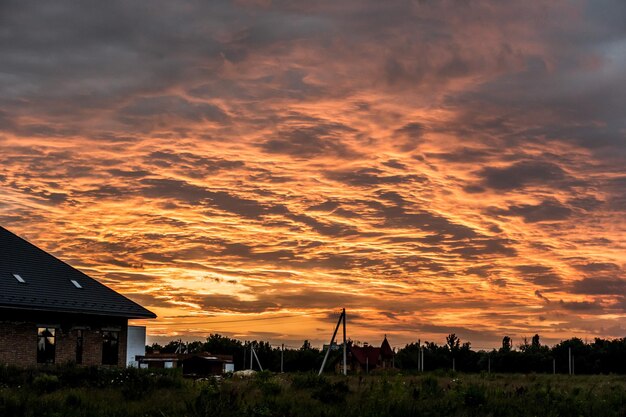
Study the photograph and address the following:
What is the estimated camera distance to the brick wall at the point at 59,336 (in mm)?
35156

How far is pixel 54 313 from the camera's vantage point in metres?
37.2

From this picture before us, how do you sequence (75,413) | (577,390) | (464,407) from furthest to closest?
(577,390), (464,407), (75,413)

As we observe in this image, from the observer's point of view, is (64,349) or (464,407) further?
(64,349)

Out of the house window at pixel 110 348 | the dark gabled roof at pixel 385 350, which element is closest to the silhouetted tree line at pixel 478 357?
the dark gabled roof at pixel 385 350

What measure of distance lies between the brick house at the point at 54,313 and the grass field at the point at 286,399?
613 cm

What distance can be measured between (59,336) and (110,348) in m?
3.43

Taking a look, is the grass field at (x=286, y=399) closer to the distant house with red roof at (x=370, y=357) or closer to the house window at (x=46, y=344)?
the house window at (x=46, y=344)

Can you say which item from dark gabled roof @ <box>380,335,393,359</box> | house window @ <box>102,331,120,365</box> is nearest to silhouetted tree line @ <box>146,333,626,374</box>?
dark gabled roof @ <box>380,335,393,359</box>

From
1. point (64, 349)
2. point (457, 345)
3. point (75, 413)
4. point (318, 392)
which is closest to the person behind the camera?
point (75, 413)

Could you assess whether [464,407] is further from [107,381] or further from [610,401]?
[107,381]

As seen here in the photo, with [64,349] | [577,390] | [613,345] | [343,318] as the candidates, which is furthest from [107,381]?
[613,345]

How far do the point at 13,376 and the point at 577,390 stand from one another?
73.3 feet

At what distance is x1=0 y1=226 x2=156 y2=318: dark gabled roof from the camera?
35.6 m

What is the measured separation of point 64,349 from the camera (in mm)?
37500
